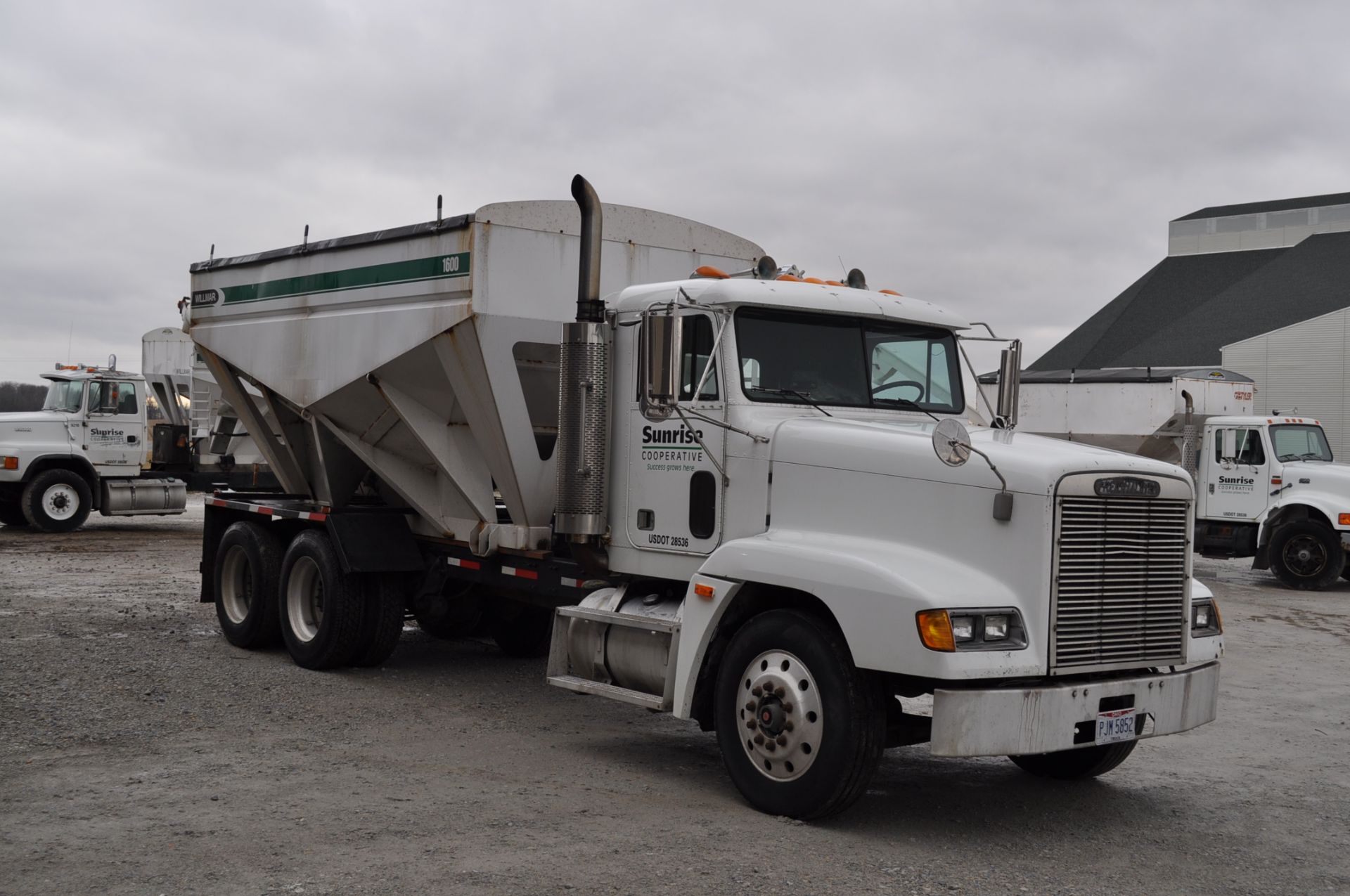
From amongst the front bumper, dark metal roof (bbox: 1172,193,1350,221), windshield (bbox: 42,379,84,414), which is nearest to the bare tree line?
windshield (bbox: 42,379,84,414)

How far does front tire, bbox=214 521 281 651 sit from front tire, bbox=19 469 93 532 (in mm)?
12471

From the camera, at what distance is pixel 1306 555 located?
18.7 metres

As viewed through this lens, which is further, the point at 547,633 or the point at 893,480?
the point at 547,633

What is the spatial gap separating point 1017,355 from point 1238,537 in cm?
1299

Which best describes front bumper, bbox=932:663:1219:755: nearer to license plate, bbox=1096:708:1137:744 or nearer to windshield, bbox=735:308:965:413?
license plate, bbox=1096:708:1137:744

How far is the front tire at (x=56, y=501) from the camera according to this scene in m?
22.2

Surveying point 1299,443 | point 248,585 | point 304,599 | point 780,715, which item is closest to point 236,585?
point 248,585

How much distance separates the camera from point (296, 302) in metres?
10.6

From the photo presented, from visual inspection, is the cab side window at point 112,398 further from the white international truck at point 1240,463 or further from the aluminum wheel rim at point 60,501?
the white international truck at point 1240,463

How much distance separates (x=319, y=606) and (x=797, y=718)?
541cm

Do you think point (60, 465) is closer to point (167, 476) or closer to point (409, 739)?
point (167, 476)

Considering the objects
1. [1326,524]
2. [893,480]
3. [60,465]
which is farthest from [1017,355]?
[60,465]

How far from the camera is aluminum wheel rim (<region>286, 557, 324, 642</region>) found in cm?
1038

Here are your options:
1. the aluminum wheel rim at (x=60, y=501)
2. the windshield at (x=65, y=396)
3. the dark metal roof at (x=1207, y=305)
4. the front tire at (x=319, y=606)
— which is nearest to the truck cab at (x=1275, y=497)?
the front tire at (x=319, y=606)
